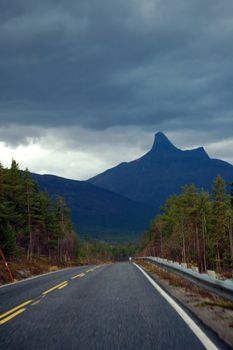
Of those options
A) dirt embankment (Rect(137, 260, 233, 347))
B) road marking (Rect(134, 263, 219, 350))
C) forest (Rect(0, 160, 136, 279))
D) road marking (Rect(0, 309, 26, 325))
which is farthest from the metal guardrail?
forest (Rect(0, 160, 136, 279))

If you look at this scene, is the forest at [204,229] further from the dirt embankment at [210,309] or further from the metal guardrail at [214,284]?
the metal guardrail at [214,284]

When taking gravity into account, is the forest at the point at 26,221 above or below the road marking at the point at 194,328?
above

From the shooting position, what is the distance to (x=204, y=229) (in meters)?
77.8

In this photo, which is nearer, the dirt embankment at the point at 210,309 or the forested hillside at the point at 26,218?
the dirt embankment at the point at 210,309

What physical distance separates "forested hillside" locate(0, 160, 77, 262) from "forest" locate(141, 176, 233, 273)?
23892mm

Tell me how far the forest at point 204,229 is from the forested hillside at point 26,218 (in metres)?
23.9

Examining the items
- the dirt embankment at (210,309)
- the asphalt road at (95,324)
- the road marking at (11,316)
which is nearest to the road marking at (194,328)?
the asphalt road at (95,324)

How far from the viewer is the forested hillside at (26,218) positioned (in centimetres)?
4962

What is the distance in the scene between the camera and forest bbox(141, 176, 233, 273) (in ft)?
250

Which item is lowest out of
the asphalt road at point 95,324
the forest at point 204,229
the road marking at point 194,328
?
the road marking at point 194,328

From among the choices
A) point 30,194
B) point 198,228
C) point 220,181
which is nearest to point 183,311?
point 30,194

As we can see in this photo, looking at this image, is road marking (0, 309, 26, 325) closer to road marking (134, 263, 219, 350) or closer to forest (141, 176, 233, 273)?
road marking (134, 263, 219, 350)

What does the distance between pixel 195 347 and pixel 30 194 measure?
61.7 meters

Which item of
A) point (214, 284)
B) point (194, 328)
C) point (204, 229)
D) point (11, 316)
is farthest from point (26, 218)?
point (194, 328)
